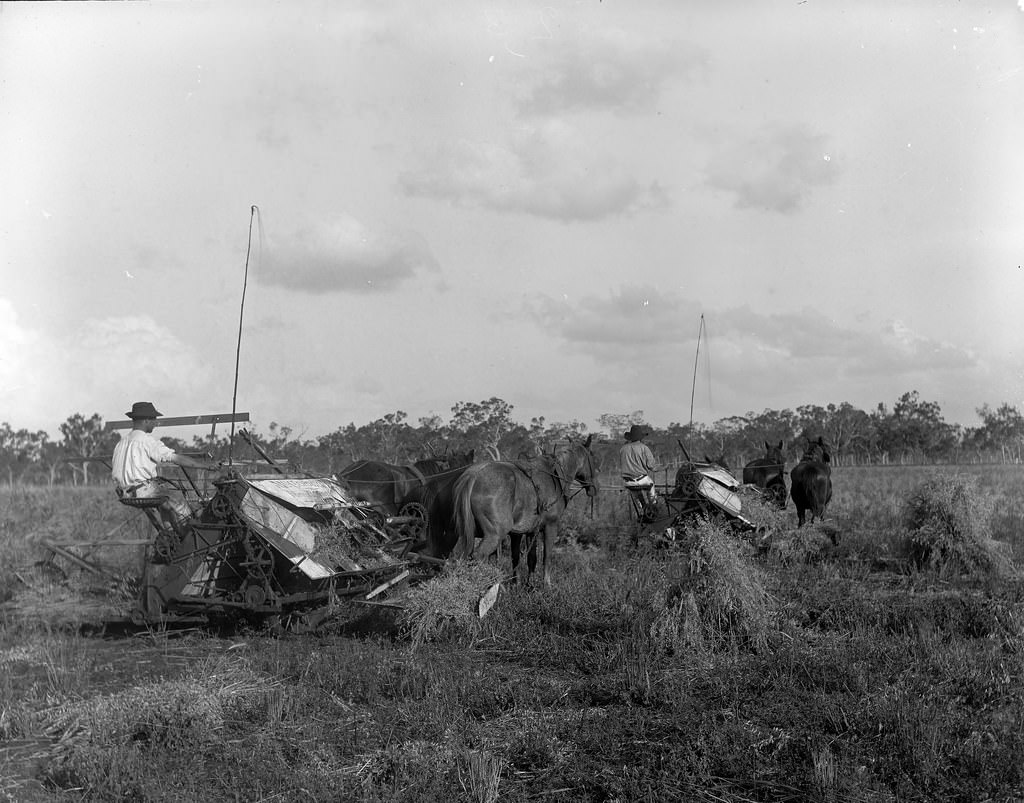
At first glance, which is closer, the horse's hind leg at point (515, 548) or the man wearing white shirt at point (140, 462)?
the man wearing white shirt at point (140, 462)

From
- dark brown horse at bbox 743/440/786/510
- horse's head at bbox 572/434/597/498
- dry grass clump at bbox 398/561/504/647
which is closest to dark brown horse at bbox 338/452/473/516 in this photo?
horse's head at bbox 572/434/597/498

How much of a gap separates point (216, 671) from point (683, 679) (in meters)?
3.66

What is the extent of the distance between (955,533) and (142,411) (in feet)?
33.6

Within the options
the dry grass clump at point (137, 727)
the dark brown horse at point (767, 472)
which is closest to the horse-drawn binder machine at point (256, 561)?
the dry grass clump at point (137, 727)

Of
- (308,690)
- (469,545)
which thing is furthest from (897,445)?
(308,690)

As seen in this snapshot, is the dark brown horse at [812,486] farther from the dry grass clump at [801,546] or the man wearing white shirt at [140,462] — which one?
the man wearing white shirt at [140,462]

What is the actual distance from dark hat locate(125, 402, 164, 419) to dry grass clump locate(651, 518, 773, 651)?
5.56m

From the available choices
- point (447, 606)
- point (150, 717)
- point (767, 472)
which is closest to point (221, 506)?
point (447, 606)

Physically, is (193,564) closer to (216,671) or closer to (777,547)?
(216,671)

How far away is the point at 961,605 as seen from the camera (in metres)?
8.59

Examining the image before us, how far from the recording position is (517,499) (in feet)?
32.9

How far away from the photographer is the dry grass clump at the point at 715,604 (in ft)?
24.2

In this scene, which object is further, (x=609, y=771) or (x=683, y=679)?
(x=683, y=679)

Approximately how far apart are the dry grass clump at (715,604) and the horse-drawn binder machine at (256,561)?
2.95m
